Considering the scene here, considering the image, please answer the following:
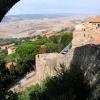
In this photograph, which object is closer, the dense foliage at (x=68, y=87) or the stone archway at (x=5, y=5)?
the stone archway at (x=5, y=5)

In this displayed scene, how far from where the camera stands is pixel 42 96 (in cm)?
1164

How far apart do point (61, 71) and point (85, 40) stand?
1553 cm

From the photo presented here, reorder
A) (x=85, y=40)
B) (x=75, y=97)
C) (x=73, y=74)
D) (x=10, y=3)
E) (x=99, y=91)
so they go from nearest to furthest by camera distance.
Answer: (x=10, y=3), (x=99, y=91), (x=75, y=97), (x=73, y=74), (x=85, y=40)

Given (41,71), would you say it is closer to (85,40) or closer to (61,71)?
(61,71)

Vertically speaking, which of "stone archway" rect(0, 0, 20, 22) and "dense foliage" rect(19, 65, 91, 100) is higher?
"stone archway" rect(0, 0, 20, 22)

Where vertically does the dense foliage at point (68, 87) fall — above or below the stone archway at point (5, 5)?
below

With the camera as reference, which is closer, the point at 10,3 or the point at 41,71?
the point at 10,3

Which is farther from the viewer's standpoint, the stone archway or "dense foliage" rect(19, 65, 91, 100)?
"dense foliage" rect(19, 65, 91, 100)

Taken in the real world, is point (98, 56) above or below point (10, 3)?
below

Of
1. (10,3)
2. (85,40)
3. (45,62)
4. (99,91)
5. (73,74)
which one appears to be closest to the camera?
(10,3)

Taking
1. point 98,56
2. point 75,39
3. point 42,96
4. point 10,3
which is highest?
point 10,3

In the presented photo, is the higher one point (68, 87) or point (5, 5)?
point (5, 5)

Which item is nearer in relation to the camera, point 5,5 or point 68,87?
point 5,5

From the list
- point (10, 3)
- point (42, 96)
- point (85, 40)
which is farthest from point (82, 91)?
point (85, 40)
